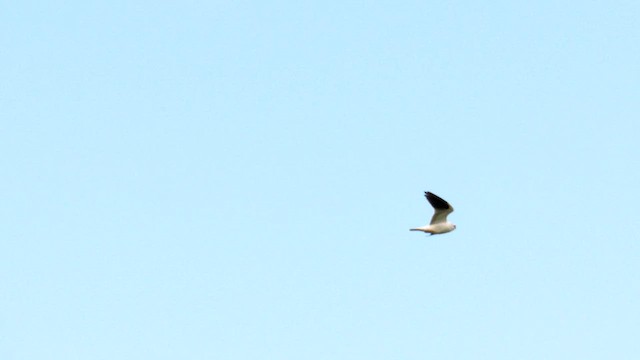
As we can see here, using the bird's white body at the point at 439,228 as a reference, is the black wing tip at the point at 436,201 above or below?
above

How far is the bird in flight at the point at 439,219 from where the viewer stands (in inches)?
3625

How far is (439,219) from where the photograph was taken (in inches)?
3708

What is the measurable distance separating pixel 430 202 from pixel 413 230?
3.66 meters

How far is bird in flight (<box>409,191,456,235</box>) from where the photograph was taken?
302 feet

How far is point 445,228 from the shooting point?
93.6 m

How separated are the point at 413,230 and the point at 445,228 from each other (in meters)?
4.77

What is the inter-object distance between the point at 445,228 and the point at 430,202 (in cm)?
301

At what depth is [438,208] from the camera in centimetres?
9300

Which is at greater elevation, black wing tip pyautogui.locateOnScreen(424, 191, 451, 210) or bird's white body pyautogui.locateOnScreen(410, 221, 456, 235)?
black wing tip pyautogui.locateOnScreen(424, 191, 451, 210)

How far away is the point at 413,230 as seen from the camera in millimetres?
90000

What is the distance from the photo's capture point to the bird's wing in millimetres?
91262

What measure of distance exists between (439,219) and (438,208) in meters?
1.56

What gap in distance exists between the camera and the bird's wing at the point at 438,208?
299ft
